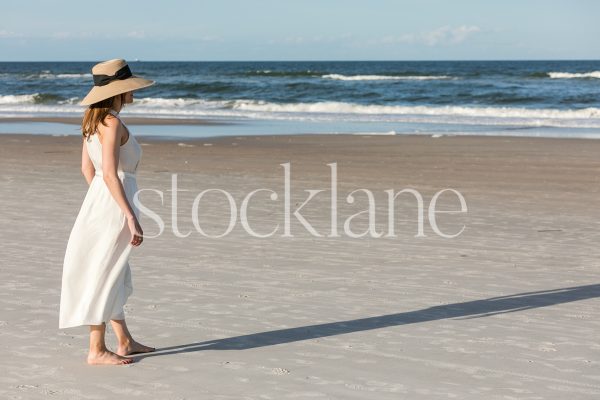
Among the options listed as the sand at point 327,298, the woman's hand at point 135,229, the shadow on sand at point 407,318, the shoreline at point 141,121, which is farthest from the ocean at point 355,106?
the woman's hand at point 135,229

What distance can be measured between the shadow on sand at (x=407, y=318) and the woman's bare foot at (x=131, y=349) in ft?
0.09

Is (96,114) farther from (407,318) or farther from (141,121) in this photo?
(141,121)

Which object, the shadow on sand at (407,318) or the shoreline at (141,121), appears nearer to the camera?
the shadow on sand at (407,318)

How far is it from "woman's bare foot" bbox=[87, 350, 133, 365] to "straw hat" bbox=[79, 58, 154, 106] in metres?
1.16

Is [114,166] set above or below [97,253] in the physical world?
above

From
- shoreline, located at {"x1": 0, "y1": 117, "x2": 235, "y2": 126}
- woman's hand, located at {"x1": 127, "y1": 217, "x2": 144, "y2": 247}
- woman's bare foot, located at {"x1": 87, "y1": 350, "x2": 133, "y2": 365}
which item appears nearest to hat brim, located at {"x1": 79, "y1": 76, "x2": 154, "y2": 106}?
woman's hand, located at {"x1": 127, "y1": 217, "x2": 144, "y2": 247}

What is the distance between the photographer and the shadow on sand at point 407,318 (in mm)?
5109

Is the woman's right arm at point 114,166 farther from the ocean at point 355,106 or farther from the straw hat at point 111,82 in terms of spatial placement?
the ocean at point 355,106

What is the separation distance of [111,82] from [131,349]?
4.17 ft

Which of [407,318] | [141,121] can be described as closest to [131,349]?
[407,318]

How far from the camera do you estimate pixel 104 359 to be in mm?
4707

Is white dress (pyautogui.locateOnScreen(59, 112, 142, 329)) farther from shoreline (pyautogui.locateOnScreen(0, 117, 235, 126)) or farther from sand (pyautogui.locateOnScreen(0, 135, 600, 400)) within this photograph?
shoreline (pyautogui.locateOnScreen(0, 117, 235, 126))

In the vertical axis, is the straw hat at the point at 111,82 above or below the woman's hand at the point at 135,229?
above

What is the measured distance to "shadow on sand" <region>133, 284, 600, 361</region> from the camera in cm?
511
